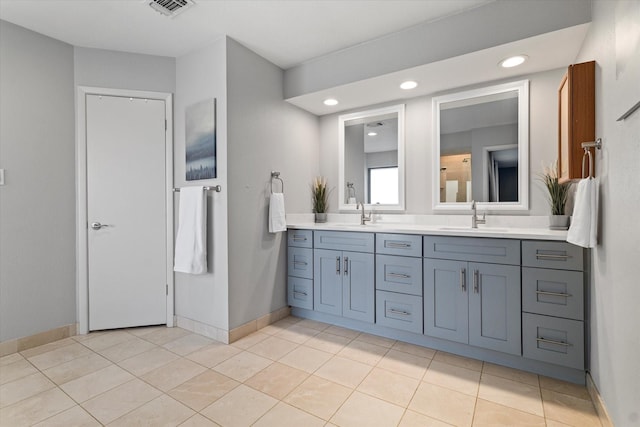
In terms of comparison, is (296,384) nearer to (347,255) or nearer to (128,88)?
(347,255)

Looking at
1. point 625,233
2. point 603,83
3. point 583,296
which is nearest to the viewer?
point 625,233

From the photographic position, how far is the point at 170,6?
6.69 feet

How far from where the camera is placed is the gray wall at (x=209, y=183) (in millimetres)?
2441

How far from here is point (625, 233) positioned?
1204 mm

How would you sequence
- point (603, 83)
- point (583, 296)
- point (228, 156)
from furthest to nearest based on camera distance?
1. point (228, 156)
2. point (583, 296)
3. point (603, 83)

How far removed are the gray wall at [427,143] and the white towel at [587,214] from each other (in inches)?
34.1

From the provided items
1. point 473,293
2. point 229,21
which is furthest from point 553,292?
point 229,21

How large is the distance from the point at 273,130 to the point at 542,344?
2623mm

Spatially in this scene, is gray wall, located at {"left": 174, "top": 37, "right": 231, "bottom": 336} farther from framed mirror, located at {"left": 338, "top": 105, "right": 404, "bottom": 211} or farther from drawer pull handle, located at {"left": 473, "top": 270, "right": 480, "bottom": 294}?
drawer pull handle, located at {"left": 473, "top": 270, "right": 480, "bottom": 294}

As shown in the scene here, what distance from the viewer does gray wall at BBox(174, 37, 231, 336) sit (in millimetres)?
2441

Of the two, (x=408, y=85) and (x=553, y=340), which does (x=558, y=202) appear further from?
(x=408, y=85)

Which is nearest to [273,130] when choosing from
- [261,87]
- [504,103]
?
[261,87]

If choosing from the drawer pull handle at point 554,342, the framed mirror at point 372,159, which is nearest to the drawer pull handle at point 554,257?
the drawer pull handle at point 554,342

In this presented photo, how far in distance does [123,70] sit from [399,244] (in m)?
2.80
